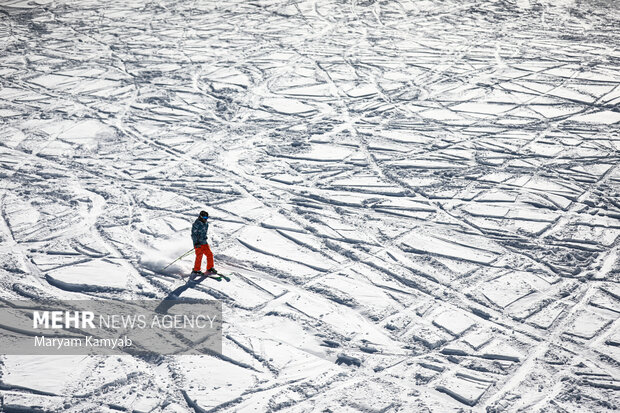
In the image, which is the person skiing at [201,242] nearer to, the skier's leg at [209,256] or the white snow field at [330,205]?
the skier's leg at [209,256]

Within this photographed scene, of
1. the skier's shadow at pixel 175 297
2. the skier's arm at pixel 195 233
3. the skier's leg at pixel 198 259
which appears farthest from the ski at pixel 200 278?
the skier's arm at pixel 195 233

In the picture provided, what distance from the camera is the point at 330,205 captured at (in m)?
9.03

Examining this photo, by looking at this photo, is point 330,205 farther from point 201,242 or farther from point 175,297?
point 175,297

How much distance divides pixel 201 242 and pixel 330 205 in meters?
2.53

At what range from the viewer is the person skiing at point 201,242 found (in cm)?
708

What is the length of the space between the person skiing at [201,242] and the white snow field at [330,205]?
0.96 ft

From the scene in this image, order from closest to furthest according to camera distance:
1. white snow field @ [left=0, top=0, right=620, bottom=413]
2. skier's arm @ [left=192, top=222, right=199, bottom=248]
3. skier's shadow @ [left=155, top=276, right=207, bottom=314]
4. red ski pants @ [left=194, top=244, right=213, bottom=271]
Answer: white snow field @ [left=0, top=0, right=620, bottom=413] → skier's shadow @ [left=155, top=276, right=207, bottom=314] → skier's arm @ [left=192, top=222, right=199, bottom=248] → red ski pants @ [left=194, top=244, right=213, bottom=271]

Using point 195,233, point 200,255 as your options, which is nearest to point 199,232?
point 195,233

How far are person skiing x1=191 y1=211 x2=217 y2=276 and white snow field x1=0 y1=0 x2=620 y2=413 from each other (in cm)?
29

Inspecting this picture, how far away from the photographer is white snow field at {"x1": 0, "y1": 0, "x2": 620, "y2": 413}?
5898mm

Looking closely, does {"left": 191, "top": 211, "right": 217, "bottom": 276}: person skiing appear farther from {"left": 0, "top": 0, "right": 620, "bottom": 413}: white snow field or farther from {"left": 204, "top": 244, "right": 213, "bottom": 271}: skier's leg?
{"left": 0, "top": 0, "right": 620, "bottom": 413}: white snow field

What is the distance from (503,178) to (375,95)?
395 centimetres

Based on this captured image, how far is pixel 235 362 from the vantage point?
239 inches

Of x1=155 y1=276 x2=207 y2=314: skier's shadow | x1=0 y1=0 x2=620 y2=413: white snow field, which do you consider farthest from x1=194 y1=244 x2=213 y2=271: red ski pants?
x1=0 y1=0 x2=620 y2=413: white snow field
